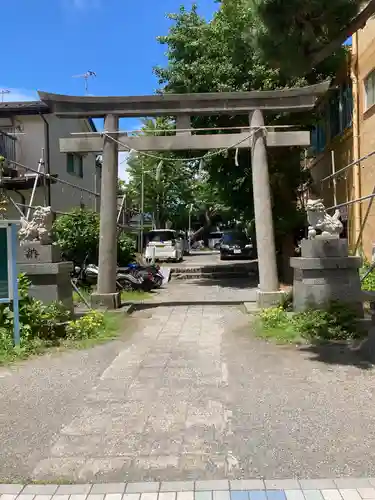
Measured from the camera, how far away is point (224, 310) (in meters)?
11.4

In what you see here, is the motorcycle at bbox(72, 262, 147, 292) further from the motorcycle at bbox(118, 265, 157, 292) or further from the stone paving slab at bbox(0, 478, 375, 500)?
the stone paving slab at bbox(0, 478, 375, 500)

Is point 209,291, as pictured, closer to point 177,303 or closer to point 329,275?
point 177,303

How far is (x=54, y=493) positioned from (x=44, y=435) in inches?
39.2

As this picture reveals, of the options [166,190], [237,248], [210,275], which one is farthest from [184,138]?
[166,190]

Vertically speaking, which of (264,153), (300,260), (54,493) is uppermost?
(264,153)

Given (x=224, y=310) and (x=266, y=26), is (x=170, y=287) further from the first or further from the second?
(x=266, y=26)

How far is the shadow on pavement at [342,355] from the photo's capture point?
21.5ft

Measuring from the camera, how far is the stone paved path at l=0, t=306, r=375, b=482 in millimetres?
3893

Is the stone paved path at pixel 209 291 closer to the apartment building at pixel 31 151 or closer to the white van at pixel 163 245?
the apartment building at pixel 31 151

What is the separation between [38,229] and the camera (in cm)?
914

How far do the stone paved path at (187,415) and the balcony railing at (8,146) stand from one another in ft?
44.0

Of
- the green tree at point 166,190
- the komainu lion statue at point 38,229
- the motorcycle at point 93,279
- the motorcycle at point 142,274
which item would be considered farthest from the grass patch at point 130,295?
the green tree at point 166,190

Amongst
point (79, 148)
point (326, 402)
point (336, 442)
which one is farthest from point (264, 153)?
point (336, 442)

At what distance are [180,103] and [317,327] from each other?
5.94m
